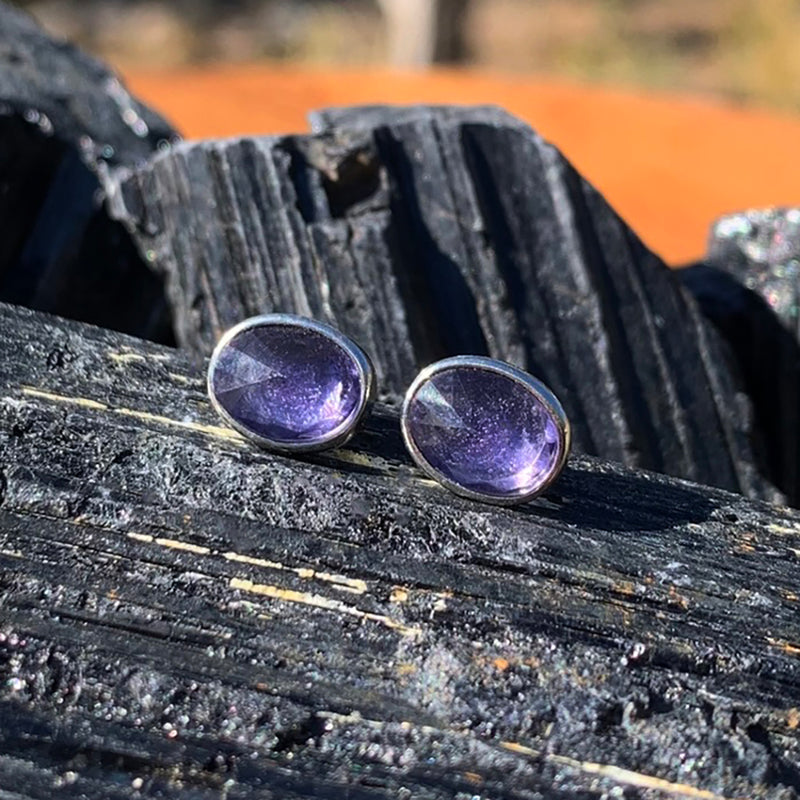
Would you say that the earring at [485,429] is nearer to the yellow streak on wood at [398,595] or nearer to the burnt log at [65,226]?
the yellow streak on wood at [398,595]

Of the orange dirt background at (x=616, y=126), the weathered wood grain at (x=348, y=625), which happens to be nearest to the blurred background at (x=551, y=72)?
the orange dirt background at (x=616, y=126)

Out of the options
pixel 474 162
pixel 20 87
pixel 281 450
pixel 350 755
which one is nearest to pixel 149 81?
pixel 20 87

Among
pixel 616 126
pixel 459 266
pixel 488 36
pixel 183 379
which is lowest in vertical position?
pixel 183 379

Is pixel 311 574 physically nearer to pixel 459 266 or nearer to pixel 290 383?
pixel 290 383

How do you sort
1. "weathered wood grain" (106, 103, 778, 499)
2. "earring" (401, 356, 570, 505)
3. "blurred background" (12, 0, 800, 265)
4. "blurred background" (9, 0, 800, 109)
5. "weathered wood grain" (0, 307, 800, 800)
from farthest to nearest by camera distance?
"blurred background" (9, 0, 800, 109), "blurred background" (12, 0, 800, 265), "weathered wood grain" (106, 103, 778, 499), "earring" (401, 356, 570, 505), "weathered wood grain" (0, 307, 800, 800)

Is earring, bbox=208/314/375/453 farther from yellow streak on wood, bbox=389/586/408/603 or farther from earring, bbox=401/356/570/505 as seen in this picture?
yellow streak on wood, bbox=389/586/408/603

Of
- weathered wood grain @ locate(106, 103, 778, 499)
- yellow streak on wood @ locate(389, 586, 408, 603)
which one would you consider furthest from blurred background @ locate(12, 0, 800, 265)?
yellow streak on wood @ locate(389, 586, 408, 603)

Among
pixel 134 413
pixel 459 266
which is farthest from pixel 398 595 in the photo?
pixel 459 266
